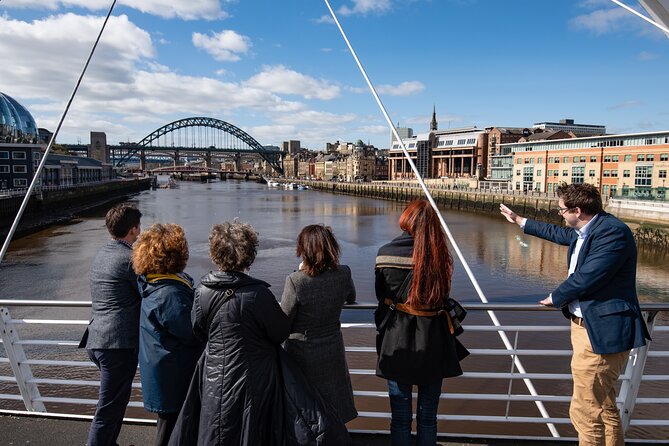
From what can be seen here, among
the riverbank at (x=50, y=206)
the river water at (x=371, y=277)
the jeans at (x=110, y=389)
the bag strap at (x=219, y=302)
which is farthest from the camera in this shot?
the riverbank at (x=50, y=206)

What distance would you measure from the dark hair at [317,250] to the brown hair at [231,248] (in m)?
Answer: 0.23

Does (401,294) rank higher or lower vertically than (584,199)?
→ lower

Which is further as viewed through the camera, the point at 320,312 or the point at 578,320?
the point at 578,320

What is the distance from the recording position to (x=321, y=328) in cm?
225

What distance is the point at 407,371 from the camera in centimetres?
230

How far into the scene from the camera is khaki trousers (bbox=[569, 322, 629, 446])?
7.46 feet

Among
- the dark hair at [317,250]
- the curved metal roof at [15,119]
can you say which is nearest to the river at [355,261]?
the dark hair at [317,250]

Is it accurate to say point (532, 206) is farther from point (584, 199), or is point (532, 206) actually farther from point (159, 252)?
point (159, 252)

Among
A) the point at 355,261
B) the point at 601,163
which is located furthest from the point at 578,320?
the point at 601,163

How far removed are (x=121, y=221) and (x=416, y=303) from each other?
1500 mm

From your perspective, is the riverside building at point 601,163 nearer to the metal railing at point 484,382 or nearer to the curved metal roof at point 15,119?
the metal railing at point 484,382

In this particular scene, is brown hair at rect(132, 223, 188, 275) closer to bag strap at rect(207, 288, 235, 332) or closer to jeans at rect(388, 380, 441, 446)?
bag strap at rect(207, 288, 235, 332)

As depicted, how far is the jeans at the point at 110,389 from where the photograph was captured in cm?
252

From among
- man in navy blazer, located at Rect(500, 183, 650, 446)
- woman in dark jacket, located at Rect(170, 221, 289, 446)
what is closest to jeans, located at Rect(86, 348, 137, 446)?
woman in dark jacket, located at Rect(170, 221, 289, 446)
